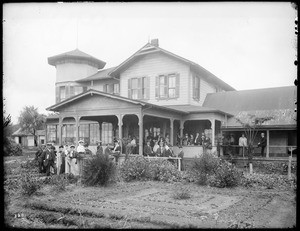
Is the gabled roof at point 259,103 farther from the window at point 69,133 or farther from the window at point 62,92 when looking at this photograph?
the window at point 62,92

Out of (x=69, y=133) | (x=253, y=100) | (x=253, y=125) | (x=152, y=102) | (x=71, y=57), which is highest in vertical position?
(x=71, y=57)

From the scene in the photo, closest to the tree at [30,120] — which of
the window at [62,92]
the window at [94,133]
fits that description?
the window at [62,92]

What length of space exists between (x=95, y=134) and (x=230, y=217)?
21667 millimetres

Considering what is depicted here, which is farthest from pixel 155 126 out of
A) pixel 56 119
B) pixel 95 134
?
pixel 56 119

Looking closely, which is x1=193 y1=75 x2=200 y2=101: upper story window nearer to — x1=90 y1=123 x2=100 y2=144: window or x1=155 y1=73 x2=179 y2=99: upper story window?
x1=155 y1=73 x2=179 y2=99: upper story window

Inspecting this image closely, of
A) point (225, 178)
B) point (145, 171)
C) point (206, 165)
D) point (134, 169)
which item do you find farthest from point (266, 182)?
point (134, 169)

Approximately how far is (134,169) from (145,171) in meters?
0.54

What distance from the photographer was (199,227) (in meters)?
6.20

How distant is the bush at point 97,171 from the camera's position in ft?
38.5

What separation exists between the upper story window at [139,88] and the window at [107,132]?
442 centimetres

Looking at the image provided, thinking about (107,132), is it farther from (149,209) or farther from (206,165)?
(149,209)

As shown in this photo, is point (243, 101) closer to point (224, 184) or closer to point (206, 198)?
point (224, 184)

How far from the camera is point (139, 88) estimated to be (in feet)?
78.5

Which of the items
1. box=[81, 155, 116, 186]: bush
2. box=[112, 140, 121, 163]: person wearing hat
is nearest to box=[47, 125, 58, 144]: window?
box=[112, 140, 121, 163]: person wearing hat
